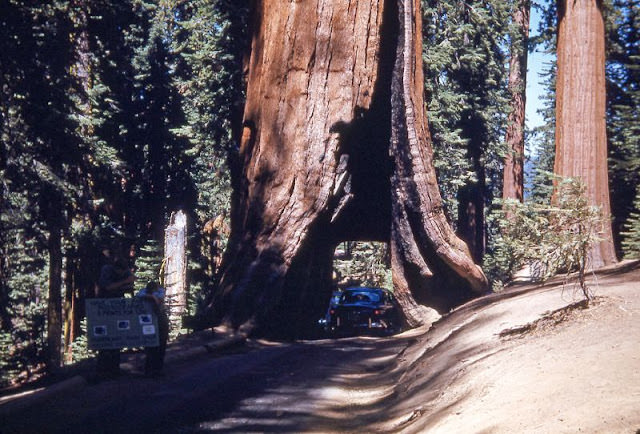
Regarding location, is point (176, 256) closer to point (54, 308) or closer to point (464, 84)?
point (54, 308)

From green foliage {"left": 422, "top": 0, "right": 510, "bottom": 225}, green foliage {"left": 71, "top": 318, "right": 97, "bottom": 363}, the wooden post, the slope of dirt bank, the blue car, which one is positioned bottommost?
green foliage {"left": 71, "top": 318, "right": 97, "bottom": 363}

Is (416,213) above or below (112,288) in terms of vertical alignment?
above

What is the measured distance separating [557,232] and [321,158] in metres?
9.32

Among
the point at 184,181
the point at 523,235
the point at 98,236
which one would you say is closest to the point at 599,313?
the point at 523,235

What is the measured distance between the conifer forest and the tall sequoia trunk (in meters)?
0.03

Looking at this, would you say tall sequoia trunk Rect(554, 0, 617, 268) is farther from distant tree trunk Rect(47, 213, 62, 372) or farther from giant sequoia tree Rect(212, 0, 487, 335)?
distant tree trunk Rect(47, 213, 62, 372)

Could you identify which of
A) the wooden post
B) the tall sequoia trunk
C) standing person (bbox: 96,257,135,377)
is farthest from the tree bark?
standing person (bbox: 96,257,135,377)

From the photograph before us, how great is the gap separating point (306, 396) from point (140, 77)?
25927 mm

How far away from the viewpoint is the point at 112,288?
8.54m

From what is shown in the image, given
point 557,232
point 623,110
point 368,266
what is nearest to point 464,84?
point 623,110

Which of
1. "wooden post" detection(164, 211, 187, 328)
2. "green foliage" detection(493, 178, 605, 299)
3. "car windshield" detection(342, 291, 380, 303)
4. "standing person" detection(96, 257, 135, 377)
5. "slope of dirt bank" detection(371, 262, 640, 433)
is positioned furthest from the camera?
"car windshield" detection(342, 291, 380, 303)

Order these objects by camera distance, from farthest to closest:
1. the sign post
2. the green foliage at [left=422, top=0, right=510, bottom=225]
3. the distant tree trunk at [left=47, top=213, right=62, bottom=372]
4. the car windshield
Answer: the green foliage at [left=422, top=0, right=510, bottom=225] < the car windshield < the distant tree trunk at [left=47, top=213, right=62, bottom=372] < the sign post

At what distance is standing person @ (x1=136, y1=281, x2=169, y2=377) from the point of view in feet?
29.0

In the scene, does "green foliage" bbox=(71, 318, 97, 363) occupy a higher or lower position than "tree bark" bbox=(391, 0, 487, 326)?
lower
